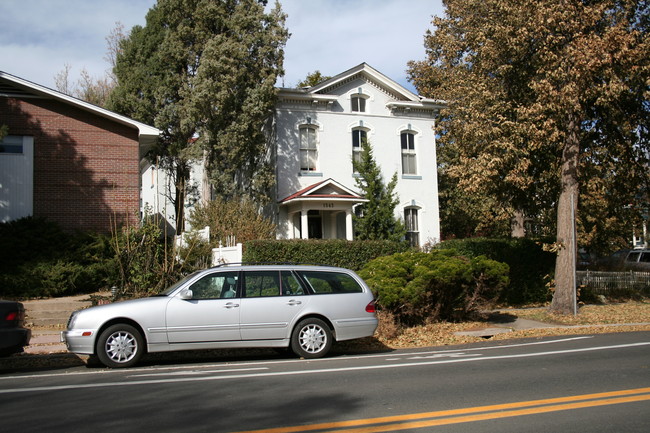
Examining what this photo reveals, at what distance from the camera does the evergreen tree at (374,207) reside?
25.2 m

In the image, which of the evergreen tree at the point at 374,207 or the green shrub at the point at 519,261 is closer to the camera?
the green shrub at the point at 519,261

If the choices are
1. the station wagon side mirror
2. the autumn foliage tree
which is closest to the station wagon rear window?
the station wagon side mirror

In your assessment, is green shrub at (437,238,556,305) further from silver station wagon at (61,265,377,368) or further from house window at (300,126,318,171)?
silver station wagon at (61,265,377,368)

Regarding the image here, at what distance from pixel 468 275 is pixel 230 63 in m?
13.8

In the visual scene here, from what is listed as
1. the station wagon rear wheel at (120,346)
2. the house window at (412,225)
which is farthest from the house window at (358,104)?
the station wagon rear wheel at (120,346)

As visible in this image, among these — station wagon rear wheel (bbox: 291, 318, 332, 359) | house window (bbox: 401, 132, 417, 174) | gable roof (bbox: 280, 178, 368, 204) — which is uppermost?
house window (bbox: 401, 132, 417, 174)

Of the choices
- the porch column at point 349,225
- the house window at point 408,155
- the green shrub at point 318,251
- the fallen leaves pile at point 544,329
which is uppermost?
the house window at point 408,155

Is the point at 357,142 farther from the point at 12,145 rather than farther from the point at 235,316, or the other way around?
the point at 235,316

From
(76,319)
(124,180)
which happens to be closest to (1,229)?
(124,180)

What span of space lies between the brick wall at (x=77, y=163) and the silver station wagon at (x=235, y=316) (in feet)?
30.7

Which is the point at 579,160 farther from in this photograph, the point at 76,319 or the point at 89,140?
the point at 89,140

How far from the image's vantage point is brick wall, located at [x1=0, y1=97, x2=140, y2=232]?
18375 mm

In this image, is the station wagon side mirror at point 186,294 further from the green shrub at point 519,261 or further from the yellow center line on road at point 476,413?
the green shrub at point 519,261

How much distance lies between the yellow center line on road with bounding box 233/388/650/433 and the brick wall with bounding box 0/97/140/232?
14.1 m
